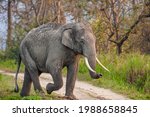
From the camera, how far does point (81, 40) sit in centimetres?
1046

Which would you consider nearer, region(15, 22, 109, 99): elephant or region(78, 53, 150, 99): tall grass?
region(15, 22, 109, 99): elephant

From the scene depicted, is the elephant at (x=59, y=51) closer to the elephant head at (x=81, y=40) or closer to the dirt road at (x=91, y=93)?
the elephant head at (x=81, y=40)

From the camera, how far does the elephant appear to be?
10398 millimetres

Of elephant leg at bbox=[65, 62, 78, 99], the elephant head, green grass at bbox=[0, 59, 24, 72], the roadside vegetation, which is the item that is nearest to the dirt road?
the roadside vegetation

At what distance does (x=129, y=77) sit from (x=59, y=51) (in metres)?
5.45

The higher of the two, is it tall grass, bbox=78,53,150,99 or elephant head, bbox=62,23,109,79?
elephant head, bbox=62,23,109,79

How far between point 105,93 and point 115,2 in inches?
355

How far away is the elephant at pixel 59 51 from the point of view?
10.4 metres

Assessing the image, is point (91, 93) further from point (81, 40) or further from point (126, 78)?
point (81, 40)

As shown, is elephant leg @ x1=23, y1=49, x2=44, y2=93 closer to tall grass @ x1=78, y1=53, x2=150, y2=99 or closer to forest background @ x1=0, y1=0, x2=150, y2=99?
tall grass @ x1=78, y1=53, x2=150, y2=99

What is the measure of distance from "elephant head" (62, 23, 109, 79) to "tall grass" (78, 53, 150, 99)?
10.8 feet

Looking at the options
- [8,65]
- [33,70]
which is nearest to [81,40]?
[33,70]

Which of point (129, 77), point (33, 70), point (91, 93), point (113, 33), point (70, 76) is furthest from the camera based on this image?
point (113, 33)

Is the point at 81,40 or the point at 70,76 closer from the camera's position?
the point at 81,40
